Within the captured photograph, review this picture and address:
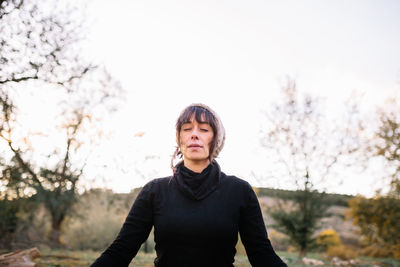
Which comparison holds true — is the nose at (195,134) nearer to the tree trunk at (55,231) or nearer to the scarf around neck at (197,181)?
the scarf around neck at (197,181)

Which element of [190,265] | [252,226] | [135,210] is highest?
[135,210]

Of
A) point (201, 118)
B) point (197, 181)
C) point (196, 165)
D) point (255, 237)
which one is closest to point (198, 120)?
point (201, 118)

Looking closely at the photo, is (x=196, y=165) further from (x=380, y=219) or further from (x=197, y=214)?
(x=380, y=219)

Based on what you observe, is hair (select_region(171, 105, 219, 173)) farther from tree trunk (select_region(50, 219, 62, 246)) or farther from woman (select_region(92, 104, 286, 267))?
tree trunk (select_region(50, 219, 62, 246))

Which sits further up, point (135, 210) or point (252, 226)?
point (135, 210)

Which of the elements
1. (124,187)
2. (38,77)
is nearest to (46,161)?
(124,187)

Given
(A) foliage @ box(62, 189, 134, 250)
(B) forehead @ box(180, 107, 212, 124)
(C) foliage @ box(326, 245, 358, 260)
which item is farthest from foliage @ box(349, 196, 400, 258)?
(B) forehead @ box(180, 107, 212, 124)

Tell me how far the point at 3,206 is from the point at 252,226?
53.6 feet

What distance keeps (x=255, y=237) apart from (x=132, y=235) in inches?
34.6

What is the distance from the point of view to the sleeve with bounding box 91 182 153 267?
1.90 meters

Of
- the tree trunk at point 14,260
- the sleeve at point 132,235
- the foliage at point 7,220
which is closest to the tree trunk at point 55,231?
the foliage at point 7,220

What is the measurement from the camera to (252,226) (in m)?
2.02

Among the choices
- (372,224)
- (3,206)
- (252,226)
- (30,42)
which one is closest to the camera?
(252,226)

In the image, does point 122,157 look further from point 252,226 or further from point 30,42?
point 252,226
